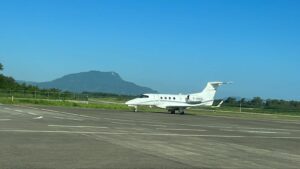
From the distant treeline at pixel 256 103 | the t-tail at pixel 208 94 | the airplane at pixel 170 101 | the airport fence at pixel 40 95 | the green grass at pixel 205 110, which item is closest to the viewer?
the airplane at pixel 170 101

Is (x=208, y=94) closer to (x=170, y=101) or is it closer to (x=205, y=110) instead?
(x=170, y=101)

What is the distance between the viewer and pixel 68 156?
12625 millimetres

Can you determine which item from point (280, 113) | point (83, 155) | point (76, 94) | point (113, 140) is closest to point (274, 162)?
point (83, 155)

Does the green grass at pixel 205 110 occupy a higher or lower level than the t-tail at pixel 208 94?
lower

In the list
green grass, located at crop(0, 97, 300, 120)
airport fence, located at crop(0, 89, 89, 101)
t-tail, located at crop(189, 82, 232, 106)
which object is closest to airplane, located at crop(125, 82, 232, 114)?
t-tail, located at crop(189, 82, 232, 106)

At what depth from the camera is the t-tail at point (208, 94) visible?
59.7 m

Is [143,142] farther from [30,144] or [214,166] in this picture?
[214,166]

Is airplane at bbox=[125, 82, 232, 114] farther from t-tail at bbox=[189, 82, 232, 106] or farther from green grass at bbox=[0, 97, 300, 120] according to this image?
green grass at bbox=[0, 97, 300, 120]

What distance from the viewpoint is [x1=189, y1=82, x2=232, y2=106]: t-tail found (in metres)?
59.7

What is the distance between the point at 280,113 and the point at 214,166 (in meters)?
59.7

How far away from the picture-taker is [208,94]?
60500mm

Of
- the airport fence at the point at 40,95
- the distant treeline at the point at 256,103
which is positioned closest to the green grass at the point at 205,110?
the distant treeline at the point at 256,103

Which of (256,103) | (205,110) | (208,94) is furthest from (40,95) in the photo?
(256,103)

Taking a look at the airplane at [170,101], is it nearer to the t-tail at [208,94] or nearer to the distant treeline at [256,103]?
the t-tail at [208,94]
